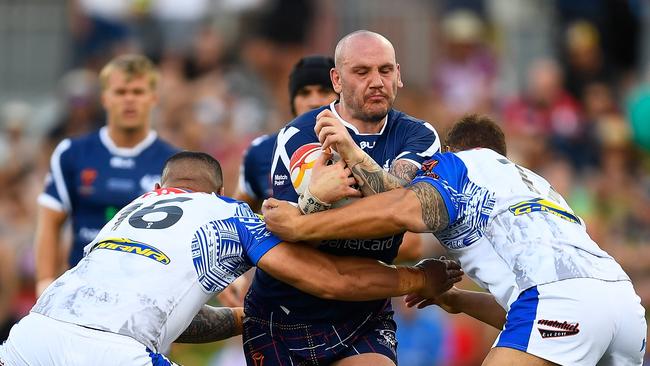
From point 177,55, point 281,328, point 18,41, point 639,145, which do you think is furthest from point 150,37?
point 281,328

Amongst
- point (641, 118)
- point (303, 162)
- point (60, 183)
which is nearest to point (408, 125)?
point (303, 162)

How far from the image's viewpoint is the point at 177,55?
18.5 metres

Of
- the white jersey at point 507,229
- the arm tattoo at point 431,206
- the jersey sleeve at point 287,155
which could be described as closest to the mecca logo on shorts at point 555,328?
the white jersey at point 507,229

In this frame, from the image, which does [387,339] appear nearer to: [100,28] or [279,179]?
[279,179]

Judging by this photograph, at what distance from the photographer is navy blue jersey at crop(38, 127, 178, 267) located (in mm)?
10336

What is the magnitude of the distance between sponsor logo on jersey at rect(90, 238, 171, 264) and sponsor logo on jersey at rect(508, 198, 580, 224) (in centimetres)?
208

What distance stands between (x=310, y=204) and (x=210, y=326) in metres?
1.31

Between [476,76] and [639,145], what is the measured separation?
2.69 metres

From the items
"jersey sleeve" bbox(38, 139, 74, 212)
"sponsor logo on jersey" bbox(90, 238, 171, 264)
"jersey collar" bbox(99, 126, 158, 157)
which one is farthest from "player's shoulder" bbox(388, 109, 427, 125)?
"jersey sleeve" bbox(38, 139, 74, 212)

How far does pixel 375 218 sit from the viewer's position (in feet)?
23.6

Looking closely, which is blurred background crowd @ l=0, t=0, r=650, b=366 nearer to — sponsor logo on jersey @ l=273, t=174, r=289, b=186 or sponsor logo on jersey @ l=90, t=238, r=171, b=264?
sponsor logo on jersey @ l=273, t=174, r=289, b=186

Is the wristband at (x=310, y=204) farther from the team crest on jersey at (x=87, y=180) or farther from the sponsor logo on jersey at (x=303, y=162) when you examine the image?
the team crest on jersey at (x=87, y=180)

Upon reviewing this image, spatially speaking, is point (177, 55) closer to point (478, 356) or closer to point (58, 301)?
point (478, 356)

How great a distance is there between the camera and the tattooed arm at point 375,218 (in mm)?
7184
